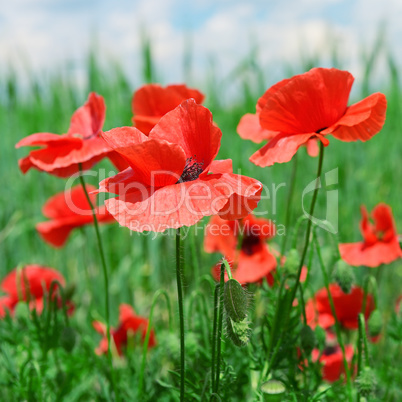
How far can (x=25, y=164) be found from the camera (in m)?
1.41

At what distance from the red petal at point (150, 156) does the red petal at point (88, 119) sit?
1.73 ft

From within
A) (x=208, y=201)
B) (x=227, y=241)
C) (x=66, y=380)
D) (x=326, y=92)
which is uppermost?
(x=326, y=92)

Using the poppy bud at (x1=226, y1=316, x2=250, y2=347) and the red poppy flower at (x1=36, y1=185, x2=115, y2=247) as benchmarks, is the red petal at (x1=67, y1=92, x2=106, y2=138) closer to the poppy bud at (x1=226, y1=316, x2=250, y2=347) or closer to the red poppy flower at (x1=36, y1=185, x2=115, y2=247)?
the red poppy flower at (x1=36, y1=185, x2=115, y2=247)

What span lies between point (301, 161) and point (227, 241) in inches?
51.9

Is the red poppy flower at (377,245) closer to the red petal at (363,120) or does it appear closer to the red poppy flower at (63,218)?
the red petal at (363,120)

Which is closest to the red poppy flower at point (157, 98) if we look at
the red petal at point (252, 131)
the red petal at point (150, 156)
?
the red petal at point (252, 131)

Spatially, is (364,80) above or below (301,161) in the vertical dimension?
above

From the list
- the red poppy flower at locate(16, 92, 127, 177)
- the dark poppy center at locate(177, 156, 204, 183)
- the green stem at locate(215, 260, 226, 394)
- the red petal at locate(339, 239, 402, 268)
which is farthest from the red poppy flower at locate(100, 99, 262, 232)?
the red petal at locate(339, 239, 402, 268)

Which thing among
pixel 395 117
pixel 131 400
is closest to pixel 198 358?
pixel 131 400

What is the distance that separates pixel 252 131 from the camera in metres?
A: 1.34

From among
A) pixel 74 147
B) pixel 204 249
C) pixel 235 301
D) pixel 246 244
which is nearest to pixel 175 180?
pixel 235 301

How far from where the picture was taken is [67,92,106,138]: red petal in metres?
1.46

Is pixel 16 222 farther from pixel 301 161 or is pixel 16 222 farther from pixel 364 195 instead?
pixel 364 195

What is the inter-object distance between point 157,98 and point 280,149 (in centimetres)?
61
